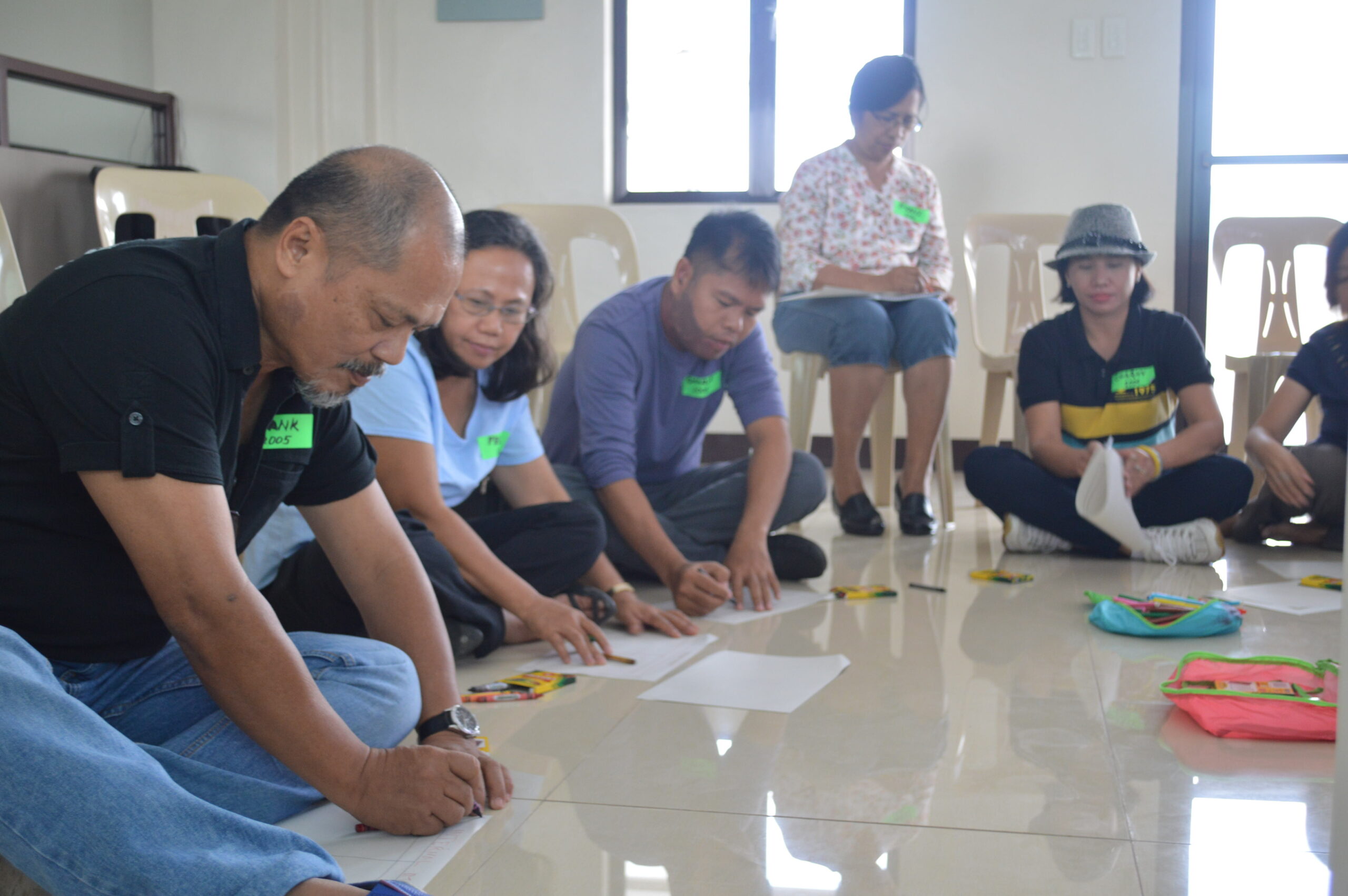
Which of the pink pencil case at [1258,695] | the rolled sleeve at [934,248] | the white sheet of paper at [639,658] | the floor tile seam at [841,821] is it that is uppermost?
the rolled sleeve at [934,248]

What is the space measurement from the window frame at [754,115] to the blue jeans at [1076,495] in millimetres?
2160

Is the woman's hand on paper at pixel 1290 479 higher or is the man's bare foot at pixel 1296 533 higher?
the woman's hand on paper at pixel 1290 479

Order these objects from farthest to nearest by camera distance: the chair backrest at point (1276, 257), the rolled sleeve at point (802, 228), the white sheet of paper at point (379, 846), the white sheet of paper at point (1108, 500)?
the chair backrest at point (1276, 257) < the rolled sleeve at point (802, 228) < the white sheet of paper at point (1108, 500) < the white sheet of paper at point (379, 846)

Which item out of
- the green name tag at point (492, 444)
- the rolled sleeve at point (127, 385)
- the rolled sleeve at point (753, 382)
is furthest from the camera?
the rolled sleeve at point (753, 382)

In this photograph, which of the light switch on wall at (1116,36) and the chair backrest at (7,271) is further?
the light switch on wall at (1116,36)

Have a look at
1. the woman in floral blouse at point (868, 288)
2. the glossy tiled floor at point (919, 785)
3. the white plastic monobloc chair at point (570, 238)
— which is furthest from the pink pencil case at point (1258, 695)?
the white plastic monobloc chair at point (570, 238)

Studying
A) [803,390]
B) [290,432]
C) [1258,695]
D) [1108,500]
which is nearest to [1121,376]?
[1108,500]

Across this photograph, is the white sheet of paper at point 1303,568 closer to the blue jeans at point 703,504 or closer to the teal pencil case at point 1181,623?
the teal pencil case at point 1181,623

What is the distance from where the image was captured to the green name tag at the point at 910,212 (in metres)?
3.56

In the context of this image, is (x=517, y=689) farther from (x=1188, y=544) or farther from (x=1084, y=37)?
(x=1084, y=37)

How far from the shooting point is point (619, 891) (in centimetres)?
102

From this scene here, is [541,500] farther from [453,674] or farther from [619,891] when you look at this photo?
[619,891]

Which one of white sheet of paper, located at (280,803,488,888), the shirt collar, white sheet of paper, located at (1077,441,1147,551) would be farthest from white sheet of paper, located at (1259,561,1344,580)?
the shirt collar

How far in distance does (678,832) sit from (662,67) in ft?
13.6
